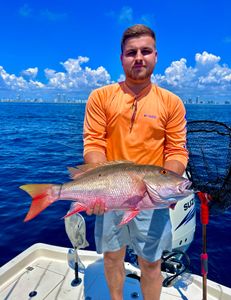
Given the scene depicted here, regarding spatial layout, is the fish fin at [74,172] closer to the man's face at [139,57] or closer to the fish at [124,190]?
the fish at [124,190]

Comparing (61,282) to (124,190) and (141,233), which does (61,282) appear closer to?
(141,233)

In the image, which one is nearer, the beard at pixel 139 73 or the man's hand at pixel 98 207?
the man's hand at pixel 98 207

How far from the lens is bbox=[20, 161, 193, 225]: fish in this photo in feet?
10.1

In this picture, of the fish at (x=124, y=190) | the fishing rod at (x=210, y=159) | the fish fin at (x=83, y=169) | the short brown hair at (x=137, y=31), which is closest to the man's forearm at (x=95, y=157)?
the fish fin at (x=83, y=169)

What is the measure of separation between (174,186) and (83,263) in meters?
2.93

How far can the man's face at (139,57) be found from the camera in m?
3.36

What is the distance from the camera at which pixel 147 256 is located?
11.5ft

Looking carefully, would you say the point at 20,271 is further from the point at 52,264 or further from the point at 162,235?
the point at 162,235

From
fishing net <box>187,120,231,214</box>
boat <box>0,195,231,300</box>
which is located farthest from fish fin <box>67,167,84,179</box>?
fishing net <box>187,120,231,214</box>

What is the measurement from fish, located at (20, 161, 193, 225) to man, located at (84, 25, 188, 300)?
1.41 feet

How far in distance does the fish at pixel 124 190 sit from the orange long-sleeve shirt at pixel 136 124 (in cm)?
45

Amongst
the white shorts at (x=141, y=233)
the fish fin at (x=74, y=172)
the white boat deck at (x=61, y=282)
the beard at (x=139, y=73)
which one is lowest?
the white boat deck at (x=61, y=282)

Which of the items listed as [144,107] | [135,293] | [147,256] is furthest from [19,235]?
[144,107]

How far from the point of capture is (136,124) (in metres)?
3.52
